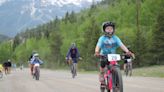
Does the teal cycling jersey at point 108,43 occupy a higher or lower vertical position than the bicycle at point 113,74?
higher

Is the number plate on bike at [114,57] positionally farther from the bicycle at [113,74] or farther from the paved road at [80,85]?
the paved road at [80,85]

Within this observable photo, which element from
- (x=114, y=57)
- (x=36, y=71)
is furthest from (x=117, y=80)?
(x=36, y=71)

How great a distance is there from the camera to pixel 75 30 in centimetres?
9919

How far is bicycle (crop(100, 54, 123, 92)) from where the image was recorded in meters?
9.23

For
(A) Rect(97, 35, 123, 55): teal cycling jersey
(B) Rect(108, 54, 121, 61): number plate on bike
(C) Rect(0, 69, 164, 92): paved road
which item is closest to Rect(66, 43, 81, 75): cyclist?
(C) Rect(0, 69, 164, 92): paved road

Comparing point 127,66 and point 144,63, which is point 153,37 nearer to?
point 144,63

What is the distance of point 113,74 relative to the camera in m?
9.49

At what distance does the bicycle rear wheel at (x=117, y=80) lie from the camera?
9.16 m

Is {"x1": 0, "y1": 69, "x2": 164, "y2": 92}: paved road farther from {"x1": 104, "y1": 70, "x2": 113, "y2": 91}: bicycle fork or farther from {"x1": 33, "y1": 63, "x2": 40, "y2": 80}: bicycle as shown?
{"x1": 33, "y1": 63, "x2": 40, "y2": 80}: bicycle

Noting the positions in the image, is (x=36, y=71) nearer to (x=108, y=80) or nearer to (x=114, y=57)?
(x=108, y=80)

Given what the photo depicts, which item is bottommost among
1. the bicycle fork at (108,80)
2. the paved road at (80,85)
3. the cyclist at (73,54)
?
the paved road at (80,85)

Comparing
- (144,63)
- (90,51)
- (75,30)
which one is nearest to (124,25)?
(90,51)

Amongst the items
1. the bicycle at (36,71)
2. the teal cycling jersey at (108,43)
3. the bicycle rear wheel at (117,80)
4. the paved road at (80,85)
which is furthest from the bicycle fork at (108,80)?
the bicycle at (36,71)

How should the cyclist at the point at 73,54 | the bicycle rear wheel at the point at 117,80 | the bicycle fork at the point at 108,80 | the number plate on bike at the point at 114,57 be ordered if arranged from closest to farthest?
1. the bicycle rear wheel at the point at 117,80
2. the number plate on bike at the point at 114,57
3. the bicycle fork at the point at 108,80
4. the cyclist at the point at 73,54
